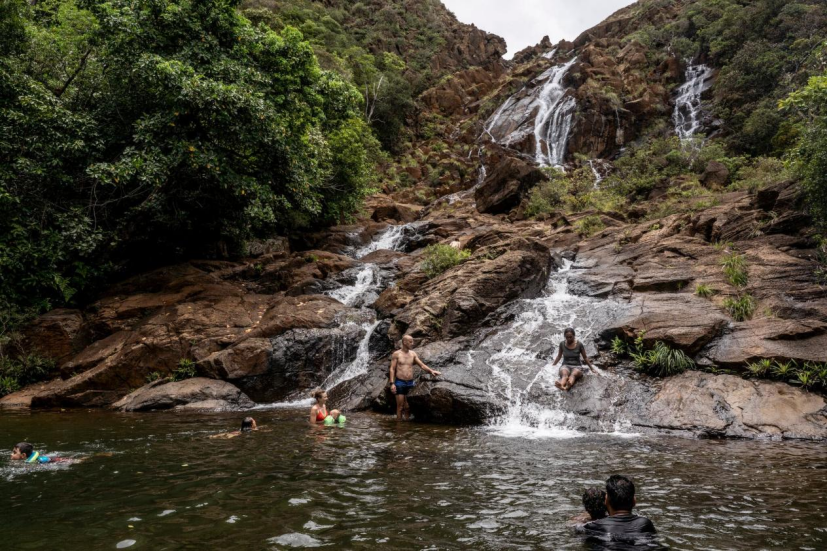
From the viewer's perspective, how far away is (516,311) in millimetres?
14406

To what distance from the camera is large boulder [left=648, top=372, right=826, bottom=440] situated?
8.29 meters

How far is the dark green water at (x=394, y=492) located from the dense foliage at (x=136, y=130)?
8970 mm

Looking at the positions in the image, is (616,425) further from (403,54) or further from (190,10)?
(403,54)

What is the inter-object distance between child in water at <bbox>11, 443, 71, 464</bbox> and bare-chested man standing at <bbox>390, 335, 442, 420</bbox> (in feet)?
20.6

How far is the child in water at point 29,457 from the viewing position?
24.9 feet

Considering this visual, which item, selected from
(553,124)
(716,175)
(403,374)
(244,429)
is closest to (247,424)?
(244,429)

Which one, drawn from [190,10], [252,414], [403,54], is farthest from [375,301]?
[403,54]

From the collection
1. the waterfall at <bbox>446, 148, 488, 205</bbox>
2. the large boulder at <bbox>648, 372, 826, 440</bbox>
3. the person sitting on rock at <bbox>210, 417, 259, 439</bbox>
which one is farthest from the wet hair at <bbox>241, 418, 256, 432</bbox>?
the waterfall at <bbox>446, 148, 488, 205</bbox>

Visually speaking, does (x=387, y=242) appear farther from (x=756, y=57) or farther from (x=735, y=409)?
(x=756, y=57)

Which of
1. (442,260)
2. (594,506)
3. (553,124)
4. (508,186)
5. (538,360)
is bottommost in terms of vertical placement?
(594,506)

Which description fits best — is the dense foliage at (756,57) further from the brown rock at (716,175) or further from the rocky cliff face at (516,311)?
the rocky cliff face at (516,311)

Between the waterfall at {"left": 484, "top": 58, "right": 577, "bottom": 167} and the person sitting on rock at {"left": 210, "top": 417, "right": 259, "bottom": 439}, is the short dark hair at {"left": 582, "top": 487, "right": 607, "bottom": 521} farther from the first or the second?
the waterfall at {"left": 484, "top": 58, "right": 577, "bottom": 167}

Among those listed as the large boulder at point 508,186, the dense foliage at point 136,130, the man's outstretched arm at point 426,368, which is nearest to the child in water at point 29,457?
the man's outstretched arm at point 426,368

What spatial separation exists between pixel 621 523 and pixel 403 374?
736 centimetres
